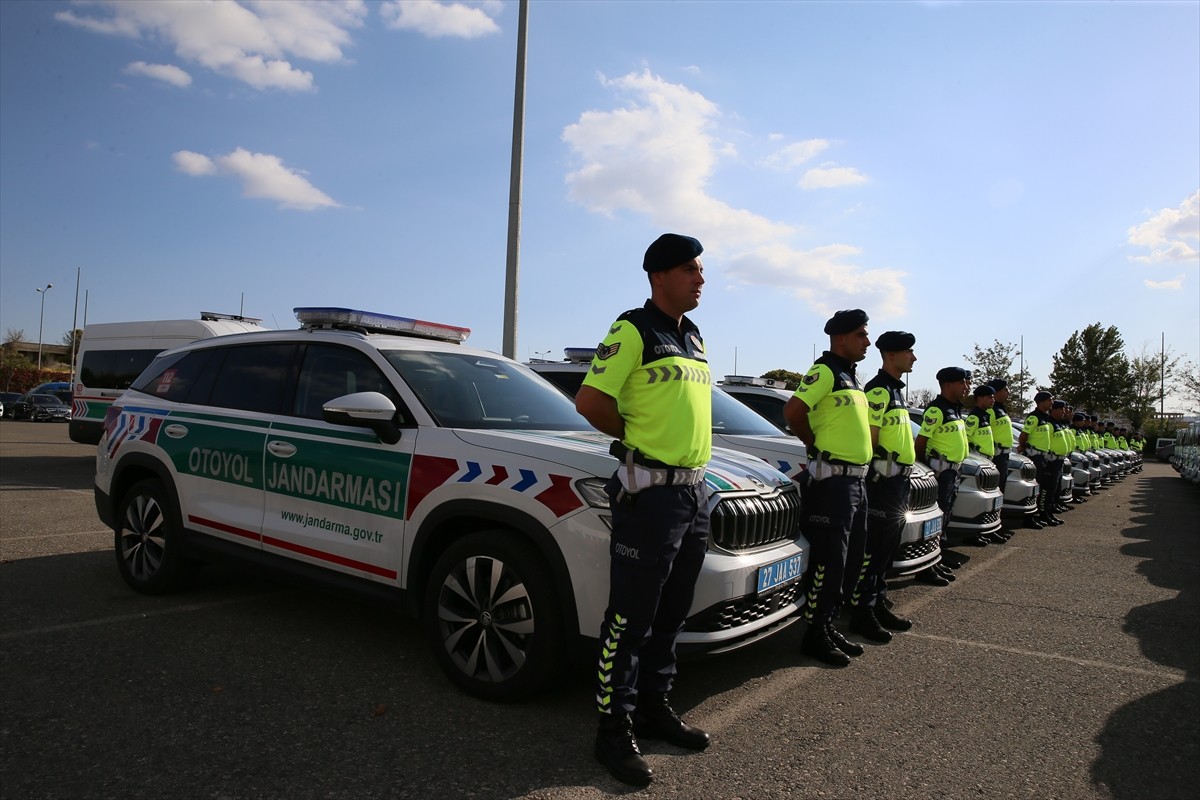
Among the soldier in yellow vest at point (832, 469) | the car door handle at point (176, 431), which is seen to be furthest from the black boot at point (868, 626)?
the car door handle at point (176, 431)

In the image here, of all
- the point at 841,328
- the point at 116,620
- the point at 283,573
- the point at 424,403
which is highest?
the point at 841,328

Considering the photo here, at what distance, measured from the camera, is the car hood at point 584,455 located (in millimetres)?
3508

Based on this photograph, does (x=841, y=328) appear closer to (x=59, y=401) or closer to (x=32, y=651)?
(x=32, y=651)

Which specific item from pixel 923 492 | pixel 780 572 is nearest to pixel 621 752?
pixel 780 572

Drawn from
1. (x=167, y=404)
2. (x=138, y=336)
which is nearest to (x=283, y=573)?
(x=167, y=404)

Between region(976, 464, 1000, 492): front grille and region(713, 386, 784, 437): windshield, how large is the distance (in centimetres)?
306

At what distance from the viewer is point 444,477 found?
12.4 feet

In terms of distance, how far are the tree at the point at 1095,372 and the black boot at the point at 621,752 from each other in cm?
6452

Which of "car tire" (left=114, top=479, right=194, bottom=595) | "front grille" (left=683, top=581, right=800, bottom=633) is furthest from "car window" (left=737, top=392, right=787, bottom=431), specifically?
"car tire" (left=114, top=479, right=194, bottom=595)

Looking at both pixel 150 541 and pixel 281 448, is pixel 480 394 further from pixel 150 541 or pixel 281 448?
pixel 150 541

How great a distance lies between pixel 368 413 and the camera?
3.84 metres

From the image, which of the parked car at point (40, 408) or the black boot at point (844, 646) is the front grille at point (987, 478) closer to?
the black boot at point (844, 646)

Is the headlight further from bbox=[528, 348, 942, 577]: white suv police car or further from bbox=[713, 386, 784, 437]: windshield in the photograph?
bbox=[713, 386, 784, 437]: windshield

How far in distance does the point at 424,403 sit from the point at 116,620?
2406 mm
